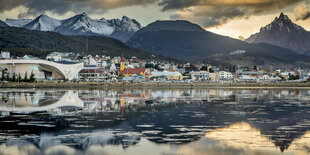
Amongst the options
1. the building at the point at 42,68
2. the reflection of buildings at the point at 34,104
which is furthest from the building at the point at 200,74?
the reflection of buildings at the point at 34,104

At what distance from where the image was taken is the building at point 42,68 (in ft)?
336

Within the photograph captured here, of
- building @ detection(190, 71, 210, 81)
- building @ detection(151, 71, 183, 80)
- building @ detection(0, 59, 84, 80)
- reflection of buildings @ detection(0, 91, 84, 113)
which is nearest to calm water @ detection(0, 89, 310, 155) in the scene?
reflection of buildings @ detection(0, 91, 84, 113)

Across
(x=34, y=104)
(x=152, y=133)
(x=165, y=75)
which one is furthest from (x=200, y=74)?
(x=152, y=133)

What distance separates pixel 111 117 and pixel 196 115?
6.53 m

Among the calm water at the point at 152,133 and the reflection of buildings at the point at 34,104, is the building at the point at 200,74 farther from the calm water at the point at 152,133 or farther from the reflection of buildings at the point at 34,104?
the calm water at the point at 152,133

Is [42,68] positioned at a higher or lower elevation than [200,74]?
higher

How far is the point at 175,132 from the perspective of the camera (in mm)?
21750

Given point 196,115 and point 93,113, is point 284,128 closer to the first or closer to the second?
point 196,115

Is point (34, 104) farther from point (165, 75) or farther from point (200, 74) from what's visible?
point (200, 74)

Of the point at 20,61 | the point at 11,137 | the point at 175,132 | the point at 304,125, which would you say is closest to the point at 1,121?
the point at 11,137

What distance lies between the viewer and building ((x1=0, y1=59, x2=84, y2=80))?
102438mm

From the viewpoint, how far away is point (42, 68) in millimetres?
107625

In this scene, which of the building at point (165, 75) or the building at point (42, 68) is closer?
the building at point (42, 68)

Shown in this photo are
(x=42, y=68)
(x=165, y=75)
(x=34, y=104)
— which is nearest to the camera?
(x=34, y=104)
